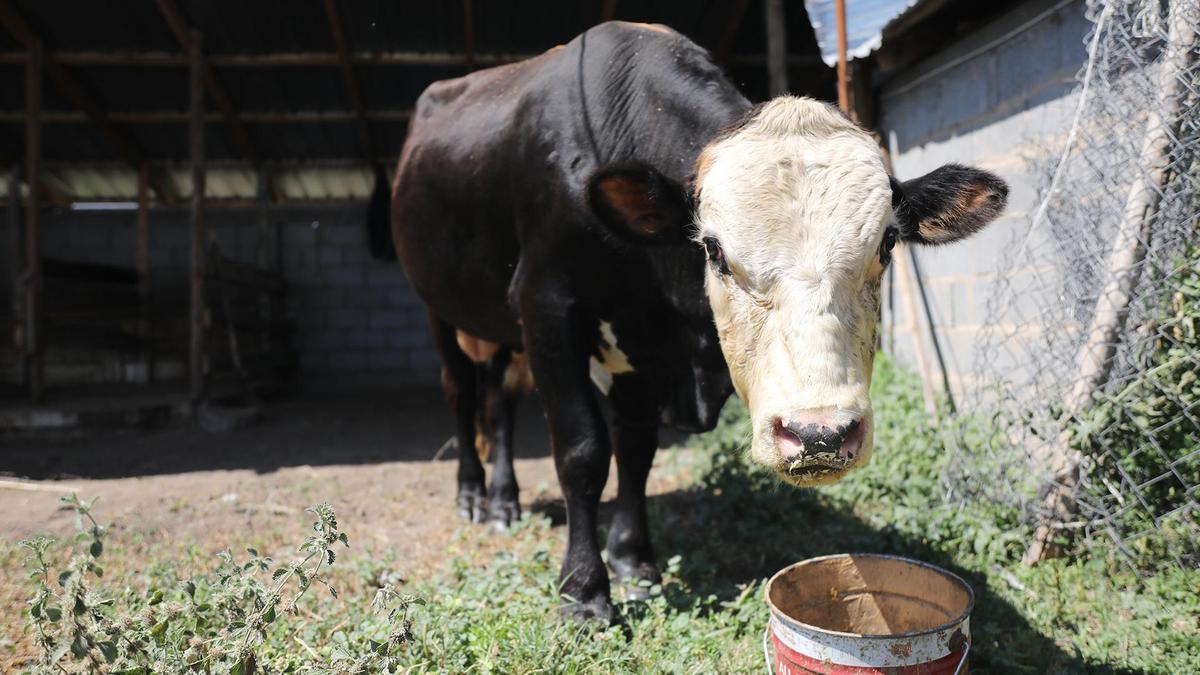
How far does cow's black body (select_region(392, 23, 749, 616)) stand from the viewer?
107 inches

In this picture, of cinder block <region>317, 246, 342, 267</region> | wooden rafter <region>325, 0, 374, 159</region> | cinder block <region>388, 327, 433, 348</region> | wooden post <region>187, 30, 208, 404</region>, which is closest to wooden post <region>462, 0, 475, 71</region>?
wooden rafter <region>325, 0, 374, 159</region>

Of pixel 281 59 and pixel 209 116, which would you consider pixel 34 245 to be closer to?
pixel 209 116

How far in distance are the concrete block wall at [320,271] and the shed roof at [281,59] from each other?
2.66 feet

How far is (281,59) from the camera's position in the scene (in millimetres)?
8117

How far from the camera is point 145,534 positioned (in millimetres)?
3799

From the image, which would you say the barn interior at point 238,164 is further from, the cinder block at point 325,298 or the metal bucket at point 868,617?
the metal bucket at point 868,617

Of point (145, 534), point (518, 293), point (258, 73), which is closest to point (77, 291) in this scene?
point (258, 73)

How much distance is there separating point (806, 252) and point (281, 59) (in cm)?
750

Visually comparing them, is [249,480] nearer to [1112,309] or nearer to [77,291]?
[1112,309]

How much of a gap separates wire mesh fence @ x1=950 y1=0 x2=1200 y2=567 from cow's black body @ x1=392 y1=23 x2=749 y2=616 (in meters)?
1.32

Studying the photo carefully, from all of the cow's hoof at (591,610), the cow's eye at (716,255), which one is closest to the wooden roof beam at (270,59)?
the cow's eye at (716,255)

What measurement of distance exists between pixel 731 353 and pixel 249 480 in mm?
3782

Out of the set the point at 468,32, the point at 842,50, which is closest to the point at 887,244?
the point at 842,50

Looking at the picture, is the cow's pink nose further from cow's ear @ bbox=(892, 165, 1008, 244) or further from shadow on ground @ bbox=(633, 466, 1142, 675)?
shadow on ground @ bbox=(633, 466, 1142, 675)
